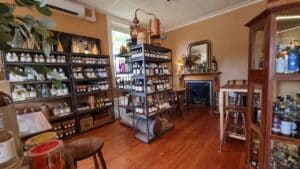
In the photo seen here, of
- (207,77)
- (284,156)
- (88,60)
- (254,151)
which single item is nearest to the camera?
(284,156)

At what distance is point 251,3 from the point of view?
3674 mm

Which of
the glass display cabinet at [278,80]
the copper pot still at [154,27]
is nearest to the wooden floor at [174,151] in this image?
the glass display cabinet at [278,80]

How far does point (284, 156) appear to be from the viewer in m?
1.24

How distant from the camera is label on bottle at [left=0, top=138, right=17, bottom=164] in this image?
50 centimetres

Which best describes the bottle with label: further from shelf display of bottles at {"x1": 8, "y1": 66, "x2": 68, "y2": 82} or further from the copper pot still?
the copper pot still

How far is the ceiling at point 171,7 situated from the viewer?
344 cm

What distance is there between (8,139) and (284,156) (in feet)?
6.09

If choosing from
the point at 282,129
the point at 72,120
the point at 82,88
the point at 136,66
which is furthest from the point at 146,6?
the point at 282,129

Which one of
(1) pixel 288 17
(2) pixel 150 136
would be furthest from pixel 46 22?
(2) pixel 150 136

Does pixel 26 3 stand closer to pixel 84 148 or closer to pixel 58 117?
pixel 84 148

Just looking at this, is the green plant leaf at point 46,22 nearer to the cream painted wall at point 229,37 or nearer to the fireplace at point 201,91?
the cream painted wall at point 229,37

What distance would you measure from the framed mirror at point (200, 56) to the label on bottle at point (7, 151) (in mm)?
4602

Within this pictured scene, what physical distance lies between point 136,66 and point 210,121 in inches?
84.9

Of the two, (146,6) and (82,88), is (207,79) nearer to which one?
(146,6)
